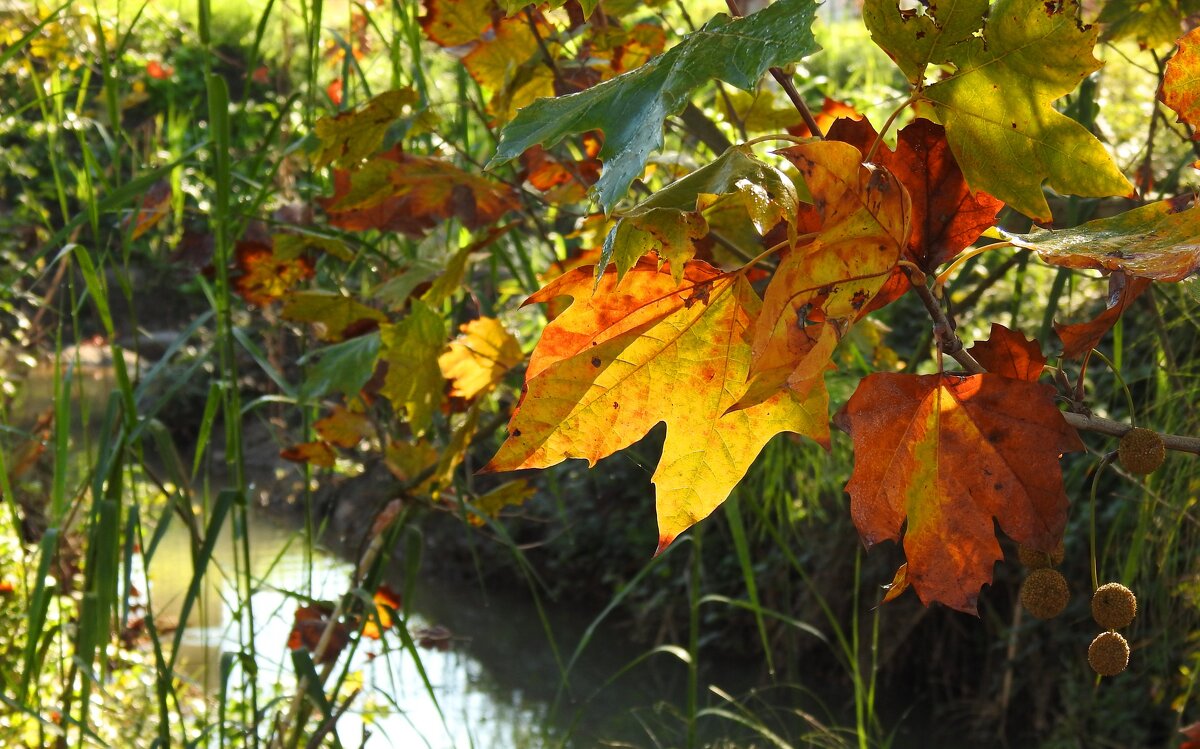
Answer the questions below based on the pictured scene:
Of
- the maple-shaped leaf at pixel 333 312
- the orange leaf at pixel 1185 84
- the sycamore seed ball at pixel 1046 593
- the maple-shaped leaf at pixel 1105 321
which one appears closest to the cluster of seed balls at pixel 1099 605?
the sycamore seed ball at pixel 1046 593

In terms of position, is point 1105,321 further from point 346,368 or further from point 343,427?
point 343,427

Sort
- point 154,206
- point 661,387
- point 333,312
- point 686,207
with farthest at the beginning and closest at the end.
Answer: point 154,206 < point 333,312 < point 661,387 < point 686,207

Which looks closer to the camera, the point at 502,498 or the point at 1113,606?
the point at 1113,606

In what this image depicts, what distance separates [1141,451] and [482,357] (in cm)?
73

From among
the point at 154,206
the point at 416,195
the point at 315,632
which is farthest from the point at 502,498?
the point at 154,206

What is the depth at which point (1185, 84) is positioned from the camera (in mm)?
550

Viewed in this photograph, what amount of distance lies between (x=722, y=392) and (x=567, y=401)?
7cm

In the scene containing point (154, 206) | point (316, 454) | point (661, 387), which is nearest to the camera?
point (661, 387)

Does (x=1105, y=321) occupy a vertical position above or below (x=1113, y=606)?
above

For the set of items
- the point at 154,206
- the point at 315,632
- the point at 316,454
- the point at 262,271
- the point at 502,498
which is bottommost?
the point at 315,632

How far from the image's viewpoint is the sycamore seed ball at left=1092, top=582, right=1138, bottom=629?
56 centimetres

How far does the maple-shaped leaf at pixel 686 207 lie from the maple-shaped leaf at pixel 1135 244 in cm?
10

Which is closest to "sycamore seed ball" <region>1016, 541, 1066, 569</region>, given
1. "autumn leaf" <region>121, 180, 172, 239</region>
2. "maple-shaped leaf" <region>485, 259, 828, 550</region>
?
"maple-shaped leaf" <region>485, 259, 828, 550</region>

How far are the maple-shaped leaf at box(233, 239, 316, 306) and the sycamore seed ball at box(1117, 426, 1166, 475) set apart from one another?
3.51 ft
